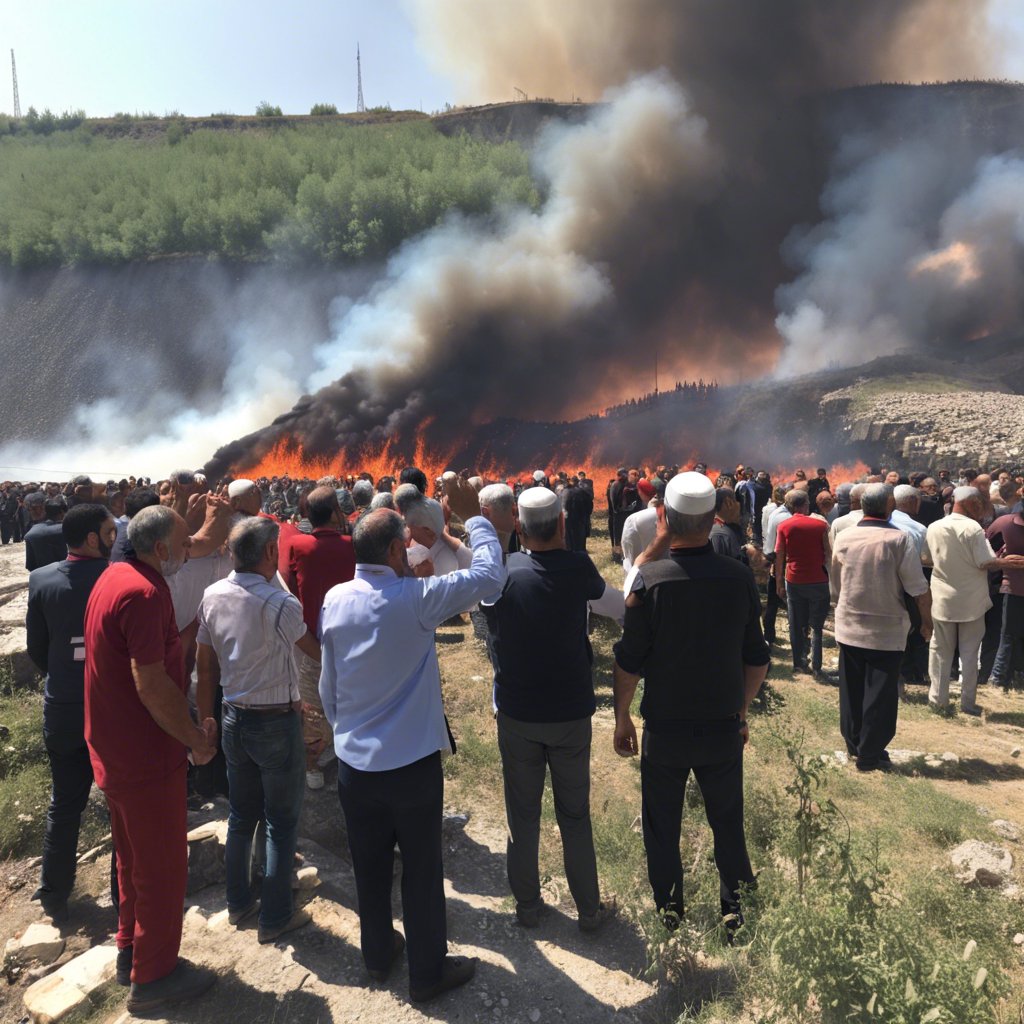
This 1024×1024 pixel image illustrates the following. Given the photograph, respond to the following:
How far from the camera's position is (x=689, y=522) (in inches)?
111

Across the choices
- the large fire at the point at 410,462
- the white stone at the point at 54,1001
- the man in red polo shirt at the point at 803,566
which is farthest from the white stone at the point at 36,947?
the large fire at the point at 410,462

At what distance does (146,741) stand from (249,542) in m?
0.88

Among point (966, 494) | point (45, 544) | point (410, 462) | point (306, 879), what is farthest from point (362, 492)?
point (410, 462)

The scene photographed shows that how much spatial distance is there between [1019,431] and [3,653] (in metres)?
23.0

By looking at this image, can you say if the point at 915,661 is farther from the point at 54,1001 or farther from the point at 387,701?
the point at 54,1001

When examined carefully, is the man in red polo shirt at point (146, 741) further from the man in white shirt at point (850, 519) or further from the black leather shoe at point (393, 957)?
the man in white shirt at point (850, 519)

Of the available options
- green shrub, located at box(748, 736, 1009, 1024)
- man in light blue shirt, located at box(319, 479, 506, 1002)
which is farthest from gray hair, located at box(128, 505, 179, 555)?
green shrub, located at box(748, 736, 1009, 1024)

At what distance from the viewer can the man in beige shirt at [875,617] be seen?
15.4 ft

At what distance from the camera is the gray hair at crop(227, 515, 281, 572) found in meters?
3.12

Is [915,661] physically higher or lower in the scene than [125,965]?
lower

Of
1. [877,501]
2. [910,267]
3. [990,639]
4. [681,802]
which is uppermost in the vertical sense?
[910,267]

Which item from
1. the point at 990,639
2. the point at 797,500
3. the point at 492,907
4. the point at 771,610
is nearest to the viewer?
the point at 492,907

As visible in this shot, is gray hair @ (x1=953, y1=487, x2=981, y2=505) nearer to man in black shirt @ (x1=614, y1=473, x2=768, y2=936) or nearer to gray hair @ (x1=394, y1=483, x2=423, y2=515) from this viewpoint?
man in black shirt @ (x1=614, y1=473, x2=768, y2=936)

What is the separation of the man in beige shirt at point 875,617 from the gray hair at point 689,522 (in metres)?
2.53
